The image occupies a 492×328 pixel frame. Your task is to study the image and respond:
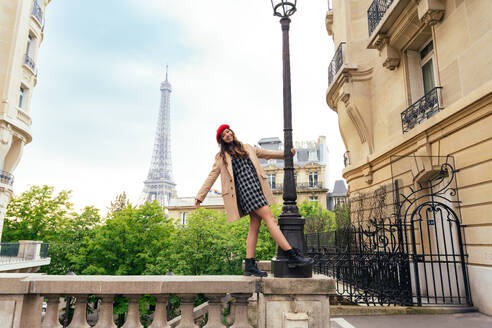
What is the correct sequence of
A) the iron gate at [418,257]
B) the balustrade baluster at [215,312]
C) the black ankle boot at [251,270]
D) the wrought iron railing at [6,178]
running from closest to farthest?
the balustrade baluster at [215,312], the black ankle boot at [251,270], the iron gate at [418,257], the wrought iron railing at [6,178]

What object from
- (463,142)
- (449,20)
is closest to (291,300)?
(463,142)

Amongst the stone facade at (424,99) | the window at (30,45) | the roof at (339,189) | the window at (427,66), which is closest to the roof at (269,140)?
the roof at (339,189)

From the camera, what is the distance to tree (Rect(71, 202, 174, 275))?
937 inches

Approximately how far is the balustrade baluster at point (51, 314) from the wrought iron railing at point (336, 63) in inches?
572

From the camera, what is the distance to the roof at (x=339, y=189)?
178 ft

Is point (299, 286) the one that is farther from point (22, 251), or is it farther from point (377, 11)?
point (22, 251)

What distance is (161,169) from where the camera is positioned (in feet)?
347

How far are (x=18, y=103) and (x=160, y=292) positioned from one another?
25.3m

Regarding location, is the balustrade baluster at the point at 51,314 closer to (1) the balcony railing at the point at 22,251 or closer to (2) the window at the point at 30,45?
(1) the balcony railing at the point at 22,251

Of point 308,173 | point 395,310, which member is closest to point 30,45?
point 395,310

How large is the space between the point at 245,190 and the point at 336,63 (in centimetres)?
1353

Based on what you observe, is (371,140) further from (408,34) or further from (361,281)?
(361,281)

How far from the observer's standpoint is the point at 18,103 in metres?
23.1

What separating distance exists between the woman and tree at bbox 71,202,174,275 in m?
20.3
